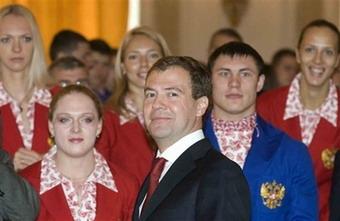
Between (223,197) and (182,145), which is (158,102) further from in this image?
(223,197)

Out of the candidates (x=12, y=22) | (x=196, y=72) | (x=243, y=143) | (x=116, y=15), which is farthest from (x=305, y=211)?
(x=116, y=15)

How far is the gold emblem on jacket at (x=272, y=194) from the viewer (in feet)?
16.6

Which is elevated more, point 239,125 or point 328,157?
point 239,125

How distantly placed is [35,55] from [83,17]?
3.30m

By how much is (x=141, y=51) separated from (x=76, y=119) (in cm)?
104

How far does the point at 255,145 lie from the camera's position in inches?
205

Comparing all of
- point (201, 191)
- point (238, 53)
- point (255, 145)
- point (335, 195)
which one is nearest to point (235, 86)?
point (238, 53)

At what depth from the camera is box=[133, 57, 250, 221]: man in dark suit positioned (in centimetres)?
413

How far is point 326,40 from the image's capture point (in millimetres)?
6066

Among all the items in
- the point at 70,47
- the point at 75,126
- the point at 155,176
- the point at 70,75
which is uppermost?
the point at 70,47

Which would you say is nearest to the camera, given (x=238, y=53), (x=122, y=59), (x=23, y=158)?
(x=238, y=53)

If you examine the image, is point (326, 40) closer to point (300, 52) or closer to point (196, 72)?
point (300, 52)

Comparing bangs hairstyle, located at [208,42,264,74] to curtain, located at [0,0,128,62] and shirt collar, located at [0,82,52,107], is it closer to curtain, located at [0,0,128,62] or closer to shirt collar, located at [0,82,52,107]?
shirt collar, located at [0,82,52,107]

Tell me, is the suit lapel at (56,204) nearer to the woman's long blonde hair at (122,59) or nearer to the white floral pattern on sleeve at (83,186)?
the white floral pattern on sleeve at (83,186)
